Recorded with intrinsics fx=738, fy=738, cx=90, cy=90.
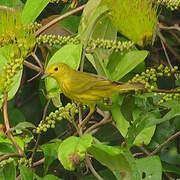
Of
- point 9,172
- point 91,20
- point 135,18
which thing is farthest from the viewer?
point 91,20

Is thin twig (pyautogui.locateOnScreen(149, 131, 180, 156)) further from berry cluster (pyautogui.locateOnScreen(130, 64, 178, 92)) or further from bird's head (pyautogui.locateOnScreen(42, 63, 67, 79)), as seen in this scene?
bird's head (pyautogui.locateOnScreen(42, 63, 67, 79))

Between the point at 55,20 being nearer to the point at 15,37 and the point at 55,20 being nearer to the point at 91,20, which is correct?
the point at 91,20

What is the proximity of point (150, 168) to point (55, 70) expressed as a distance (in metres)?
0.32

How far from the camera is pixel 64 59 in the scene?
5.53ft

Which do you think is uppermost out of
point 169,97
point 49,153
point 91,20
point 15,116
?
point 91,20

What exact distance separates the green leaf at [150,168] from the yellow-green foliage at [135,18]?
0.94 ft

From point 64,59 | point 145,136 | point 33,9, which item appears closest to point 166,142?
point 145,136

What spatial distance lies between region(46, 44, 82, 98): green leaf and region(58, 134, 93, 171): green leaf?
0.28 metres

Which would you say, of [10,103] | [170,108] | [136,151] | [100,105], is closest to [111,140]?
[136,151]

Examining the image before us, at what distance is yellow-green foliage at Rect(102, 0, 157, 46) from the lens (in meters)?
1.58

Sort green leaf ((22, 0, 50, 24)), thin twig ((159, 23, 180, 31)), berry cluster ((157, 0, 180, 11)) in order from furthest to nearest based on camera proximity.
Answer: thin twig ((159, 23, 180, 31)) → green leaf ((22, 0, 50, 24)) → berry cluster ((157, 0, 180, 11))

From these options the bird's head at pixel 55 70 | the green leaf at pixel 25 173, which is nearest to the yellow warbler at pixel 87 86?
the bird's head at pixel 55 70

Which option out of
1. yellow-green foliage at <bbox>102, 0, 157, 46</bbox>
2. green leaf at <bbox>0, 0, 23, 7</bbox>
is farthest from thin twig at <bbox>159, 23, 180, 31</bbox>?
green leaf at <bbox>0, 0, 23, 7</bbox>

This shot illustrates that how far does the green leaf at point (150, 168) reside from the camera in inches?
58.3
